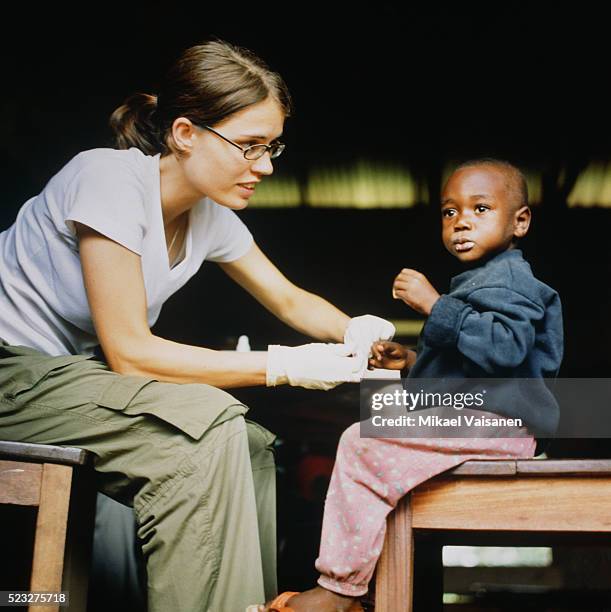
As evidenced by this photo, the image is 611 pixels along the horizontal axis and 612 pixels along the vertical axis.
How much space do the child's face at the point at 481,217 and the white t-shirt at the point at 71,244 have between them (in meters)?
0.69

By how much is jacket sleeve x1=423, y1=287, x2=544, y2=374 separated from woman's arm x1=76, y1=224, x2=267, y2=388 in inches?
18.5

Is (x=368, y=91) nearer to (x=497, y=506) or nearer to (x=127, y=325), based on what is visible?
(x=127, y=325)

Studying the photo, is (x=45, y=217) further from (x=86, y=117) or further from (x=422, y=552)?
(x=422, y=552)

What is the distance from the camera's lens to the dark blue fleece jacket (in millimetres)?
1526

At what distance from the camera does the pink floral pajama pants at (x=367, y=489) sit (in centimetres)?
143

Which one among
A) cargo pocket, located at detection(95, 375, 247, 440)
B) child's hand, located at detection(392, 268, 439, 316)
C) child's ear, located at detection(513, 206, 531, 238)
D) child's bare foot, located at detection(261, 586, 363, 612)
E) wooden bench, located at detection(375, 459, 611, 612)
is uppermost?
child's ear, located at detection(513, 206, 531, 238)

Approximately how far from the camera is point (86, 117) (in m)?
2.60

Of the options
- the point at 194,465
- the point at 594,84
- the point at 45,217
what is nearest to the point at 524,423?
the point at 194,465

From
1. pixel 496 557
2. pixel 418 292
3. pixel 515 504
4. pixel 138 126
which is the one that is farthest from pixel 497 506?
pixel 496 557

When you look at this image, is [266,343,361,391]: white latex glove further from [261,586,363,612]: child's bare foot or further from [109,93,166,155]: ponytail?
[109,93,166,155]: ponytail

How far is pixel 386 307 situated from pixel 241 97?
1480 mm

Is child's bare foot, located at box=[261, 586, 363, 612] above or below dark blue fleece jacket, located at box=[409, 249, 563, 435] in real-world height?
below

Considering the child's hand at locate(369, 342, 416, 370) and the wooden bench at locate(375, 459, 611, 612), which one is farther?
the child's hand at locate(369, 342, 416, 370)

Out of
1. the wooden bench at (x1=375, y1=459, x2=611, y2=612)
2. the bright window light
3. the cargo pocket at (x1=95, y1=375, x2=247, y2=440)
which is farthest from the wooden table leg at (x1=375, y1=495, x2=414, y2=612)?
the bright window light
